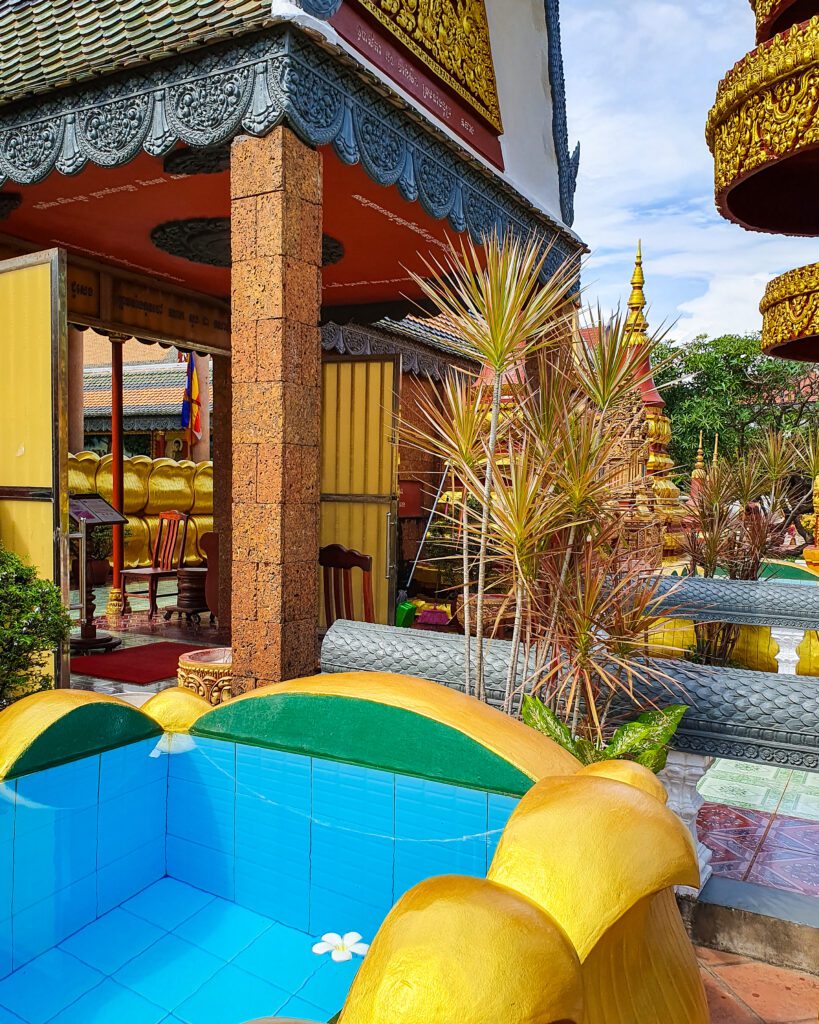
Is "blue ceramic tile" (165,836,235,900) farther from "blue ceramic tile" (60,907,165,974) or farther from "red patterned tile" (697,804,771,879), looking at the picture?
"red patterned tile" (697,804,771,879)

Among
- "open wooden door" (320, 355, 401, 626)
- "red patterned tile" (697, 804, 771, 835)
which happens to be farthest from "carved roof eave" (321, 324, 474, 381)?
"red patterned tile" (697, 804, 771, 835)

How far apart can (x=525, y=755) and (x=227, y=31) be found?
2914 mm

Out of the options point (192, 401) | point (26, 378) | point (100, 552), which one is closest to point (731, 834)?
point (26, 378)

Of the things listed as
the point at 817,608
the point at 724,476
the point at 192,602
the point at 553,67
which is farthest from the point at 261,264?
the point at 192,602

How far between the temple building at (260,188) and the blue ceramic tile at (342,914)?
1.18 meters

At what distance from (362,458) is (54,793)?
5.20 metres

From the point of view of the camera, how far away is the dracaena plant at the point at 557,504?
2387 mm

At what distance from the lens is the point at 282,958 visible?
1.78 m

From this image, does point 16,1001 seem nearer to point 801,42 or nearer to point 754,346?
point 801,42

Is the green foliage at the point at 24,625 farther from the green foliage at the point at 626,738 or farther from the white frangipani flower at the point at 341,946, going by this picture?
the green foliage at the point at 626,738

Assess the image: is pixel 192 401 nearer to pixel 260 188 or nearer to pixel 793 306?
pixel 260 188

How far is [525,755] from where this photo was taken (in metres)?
1.54

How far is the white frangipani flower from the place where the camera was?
1769mm

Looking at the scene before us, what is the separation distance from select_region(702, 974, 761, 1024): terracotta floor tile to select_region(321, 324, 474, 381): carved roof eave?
194 inches
